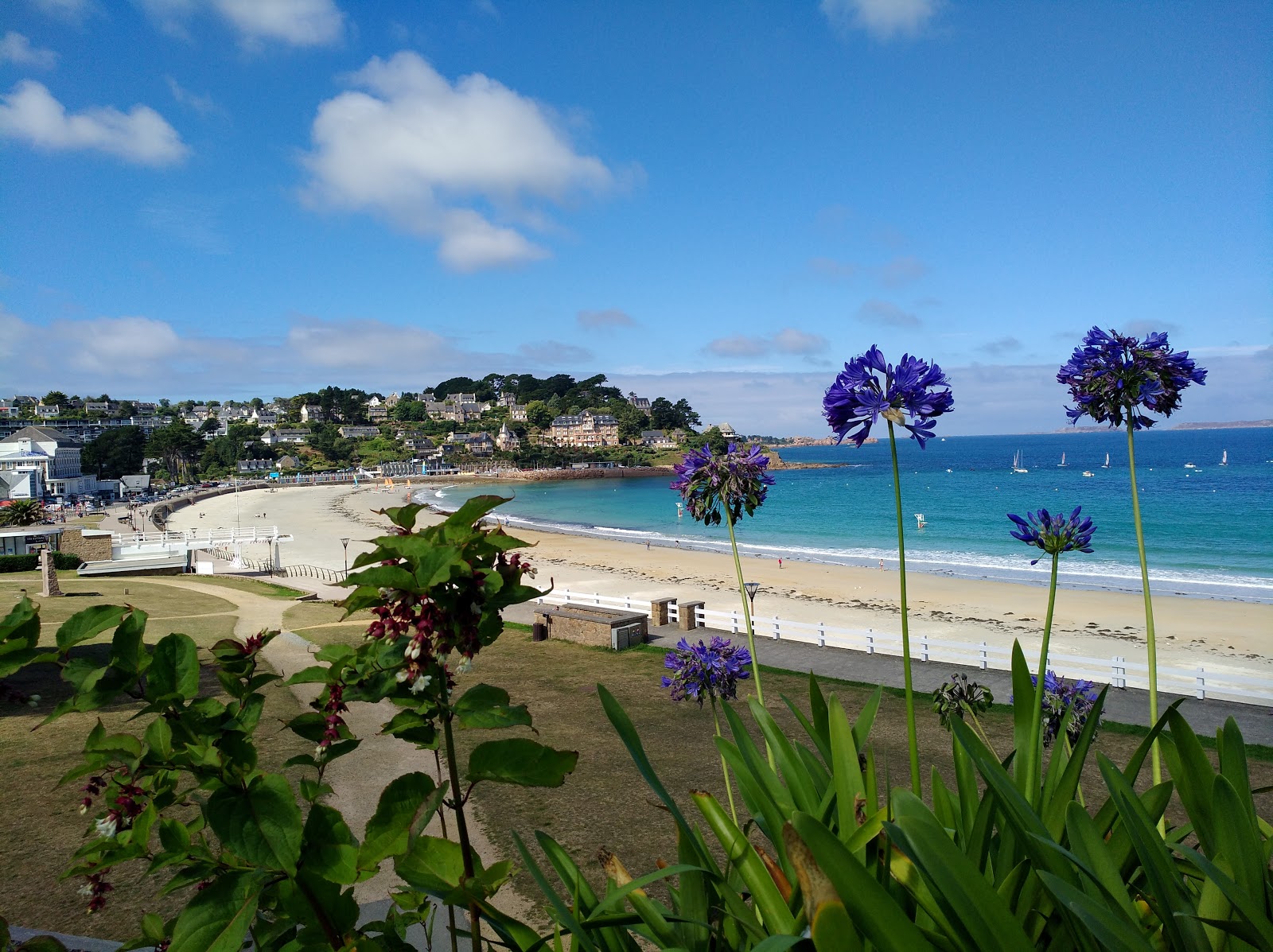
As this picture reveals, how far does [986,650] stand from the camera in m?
13.5

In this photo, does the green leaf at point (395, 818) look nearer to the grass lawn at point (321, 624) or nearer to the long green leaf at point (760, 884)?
the long green leaf at point (760, 884)

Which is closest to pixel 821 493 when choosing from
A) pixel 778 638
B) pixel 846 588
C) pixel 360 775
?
pixel 846 588

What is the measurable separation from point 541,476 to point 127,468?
61798mm

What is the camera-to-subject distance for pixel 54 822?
721 cm

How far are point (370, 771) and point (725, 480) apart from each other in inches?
259

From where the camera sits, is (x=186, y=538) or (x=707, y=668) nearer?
(x=707, y=668)

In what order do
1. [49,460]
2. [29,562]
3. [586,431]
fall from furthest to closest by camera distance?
1. [586,431]
2. [49,460]
3. [29,562]

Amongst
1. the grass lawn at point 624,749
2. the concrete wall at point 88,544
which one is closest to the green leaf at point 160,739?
the grass lawn at point 624,749

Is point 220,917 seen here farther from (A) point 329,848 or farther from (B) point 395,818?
(B) point 395,818

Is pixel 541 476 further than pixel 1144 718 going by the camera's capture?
Yes

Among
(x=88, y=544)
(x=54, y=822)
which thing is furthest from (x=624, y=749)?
(x=88, y=544)

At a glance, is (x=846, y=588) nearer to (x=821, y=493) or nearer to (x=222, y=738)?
(x=222, y=738)

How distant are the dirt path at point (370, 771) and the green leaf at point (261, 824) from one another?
1.80 meters

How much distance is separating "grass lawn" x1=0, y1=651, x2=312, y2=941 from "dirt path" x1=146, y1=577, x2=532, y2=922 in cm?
60
